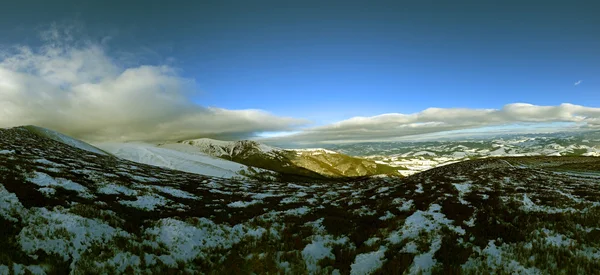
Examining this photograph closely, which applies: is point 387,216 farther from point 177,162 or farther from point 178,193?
point 177,162

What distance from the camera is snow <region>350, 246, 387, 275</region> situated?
29.9 ft

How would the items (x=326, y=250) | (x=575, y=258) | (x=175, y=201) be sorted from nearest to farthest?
1. (x=575, y=258)
2. (x=326, y=250)
3. (x=175, y=201)

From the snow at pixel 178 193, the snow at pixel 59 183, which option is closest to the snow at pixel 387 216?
the snow at pixel 178 193

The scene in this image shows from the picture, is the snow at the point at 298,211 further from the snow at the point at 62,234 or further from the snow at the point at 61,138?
the snow at the point at 61,138

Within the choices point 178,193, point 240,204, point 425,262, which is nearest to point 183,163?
point 178,193

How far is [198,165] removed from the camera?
13238 centimetres

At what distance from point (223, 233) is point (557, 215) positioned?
17.2 meters

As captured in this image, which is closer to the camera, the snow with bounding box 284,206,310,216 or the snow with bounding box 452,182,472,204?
the snow with bounding box 284,206,310,216

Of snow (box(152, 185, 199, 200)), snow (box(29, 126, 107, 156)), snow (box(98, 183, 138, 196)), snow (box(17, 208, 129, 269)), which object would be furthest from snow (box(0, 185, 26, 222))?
snow (box(29, 126, 107, 156))

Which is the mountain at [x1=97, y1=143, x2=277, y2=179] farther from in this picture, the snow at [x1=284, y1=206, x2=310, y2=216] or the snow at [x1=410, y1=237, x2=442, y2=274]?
the snow at [x1=410, y1=237, x2=442, y2=274]

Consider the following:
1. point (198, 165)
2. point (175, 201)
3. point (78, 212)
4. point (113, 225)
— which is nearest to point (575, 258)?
point (113, 225)

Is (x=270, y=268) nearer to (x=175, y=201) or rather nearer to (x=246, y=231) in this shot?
(x=246, y=231)

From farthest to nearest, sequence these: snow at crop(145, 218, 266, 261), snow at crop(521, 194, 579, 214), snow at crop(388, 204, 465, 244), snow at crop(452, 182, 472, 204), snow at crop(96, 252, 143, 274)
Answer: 1. snow at crop(452, 182, 472, 204)
2. snow at crop(521, 194, 579, 214)
3. snow at crop(388, 204, 465, 244)
4. snow at crop(145, 218, 266, 261)
5. snow at crop(96, 252, 143, 274)

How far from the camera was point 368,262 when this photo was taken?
32.0ft
